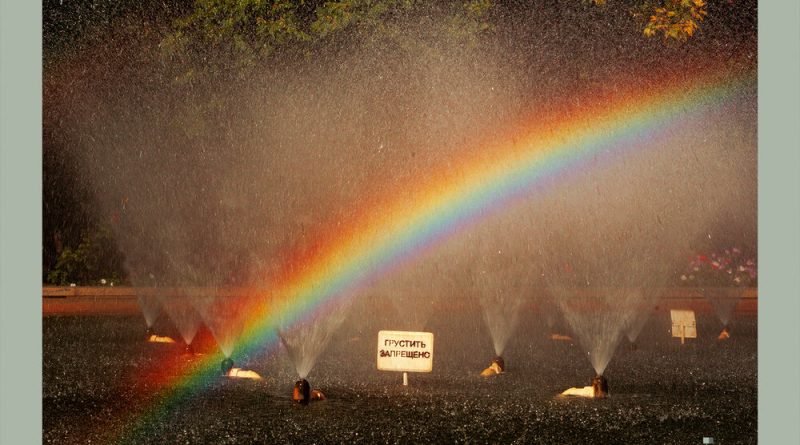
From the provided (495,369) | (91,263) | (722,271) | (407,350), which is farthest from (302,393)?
(722,271)

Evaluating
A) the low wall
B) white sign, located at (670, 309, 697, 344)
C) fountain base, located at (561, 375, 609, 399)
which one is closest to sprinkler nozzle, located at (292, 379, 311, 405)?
fountain base, located at (561, 375, 609, 399)

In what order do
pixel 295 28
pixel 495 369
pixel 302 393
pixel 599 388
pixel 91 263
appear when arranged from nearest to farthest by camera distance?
pixel 302 393
pixel 599 388
pixel 495 369
pixel 295 28
pixel 91 263

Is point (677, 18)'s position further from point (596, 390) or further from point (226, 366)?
point (226, 366)

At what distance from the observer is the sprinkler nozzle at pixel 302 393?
1116cm

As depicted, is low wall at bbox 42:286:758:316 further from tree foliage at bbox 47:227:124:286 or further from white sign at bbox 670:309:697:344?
white sign at bbox 670:309:697:344

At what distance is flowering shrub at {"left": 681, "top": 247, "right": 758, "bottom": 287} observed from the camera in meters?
29.8

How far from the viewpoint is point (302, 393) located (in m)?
11.2

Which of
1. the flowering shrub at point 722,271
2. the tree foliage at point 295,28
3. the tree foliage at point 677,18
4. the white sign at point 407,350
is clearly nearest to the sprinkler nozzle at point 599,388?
the white sign at point 407,350

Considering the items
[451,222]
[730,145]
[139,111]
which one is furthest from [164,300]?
[730,145]

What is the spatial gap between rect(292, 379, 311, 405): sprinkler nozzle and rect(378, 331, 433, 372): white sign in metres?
1.06

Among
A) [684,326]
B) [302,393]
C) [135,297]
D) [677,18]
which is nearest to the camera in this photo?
[302,393]

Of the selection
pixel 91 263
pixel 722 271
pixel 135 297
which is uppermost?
pixel 91 263

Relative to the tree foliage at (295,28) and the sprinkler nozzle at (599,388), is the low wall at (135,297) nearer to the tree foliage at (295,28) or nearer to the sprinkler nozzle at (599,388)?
the tree foliage at (295,28)

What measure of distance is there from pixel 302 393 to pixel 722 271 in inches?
864
